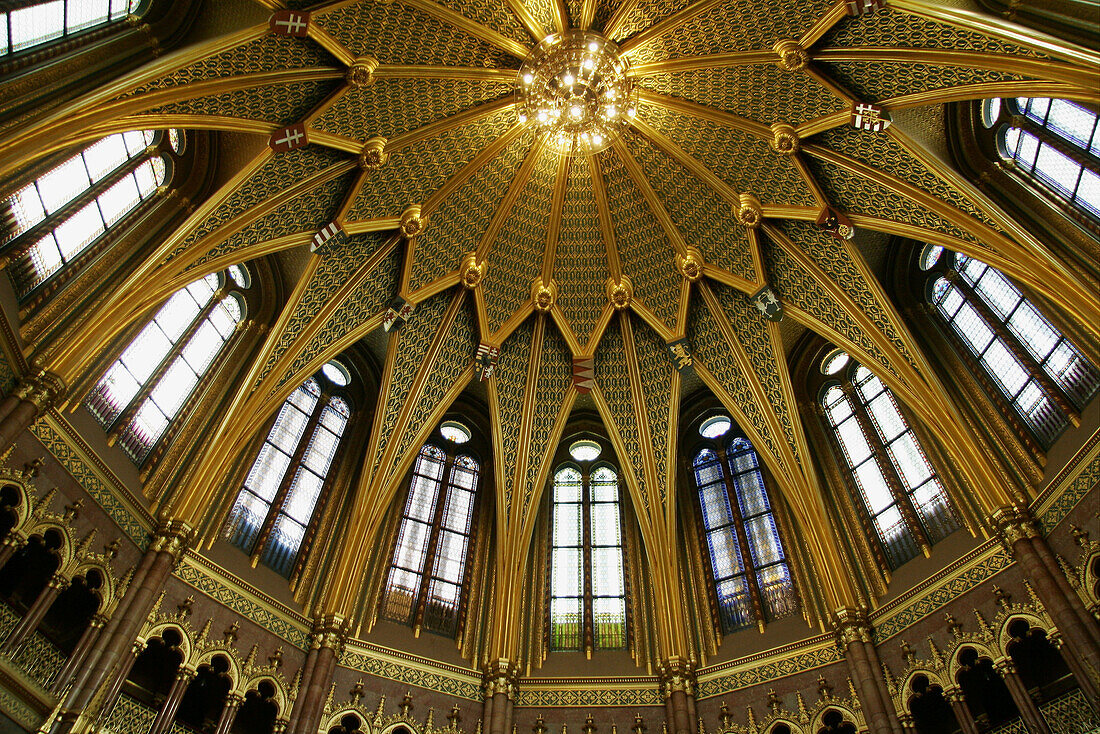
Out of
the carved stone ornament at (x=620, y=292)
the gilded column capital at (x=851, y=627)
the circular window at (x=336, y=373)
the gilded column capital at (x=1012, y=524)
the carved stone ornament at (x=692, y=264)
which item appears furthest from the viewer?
the carved stone ornament at (x=620, y=292)

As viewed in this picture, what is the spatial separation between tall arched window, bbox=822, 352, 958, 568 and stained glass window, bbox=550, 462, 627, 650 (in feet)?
19.6

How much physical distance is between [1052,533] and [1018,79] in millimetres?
7821

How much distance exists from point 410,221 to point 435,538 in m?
7.66

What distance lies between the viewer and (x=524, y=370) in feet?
68.7

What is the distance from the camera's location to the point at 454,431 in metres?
21.9

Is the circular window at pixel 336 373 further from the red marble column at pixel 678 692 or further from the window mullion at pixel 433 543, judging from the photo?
the red marble column at pixel 678 692

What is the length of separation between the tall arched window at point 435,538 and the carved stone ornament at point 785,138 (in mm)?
10905

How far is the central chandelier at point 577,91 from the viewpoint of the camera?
716 inches

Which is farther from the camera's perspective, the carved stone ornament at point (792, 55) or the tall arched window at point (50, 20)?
the carved stone ornament at point (792, 55)

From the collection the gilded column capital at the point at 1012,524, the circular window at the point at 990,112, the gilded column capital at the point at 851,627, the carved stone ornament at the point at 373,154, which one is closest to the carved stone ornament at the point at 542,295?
the carved stone ornament at the point at 373,154

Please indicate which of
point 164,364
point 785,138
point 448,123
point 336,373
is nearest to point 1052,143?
point 785,138

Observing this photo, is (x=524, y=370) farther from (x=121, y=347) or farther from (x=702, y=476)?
(x=121, y=347)

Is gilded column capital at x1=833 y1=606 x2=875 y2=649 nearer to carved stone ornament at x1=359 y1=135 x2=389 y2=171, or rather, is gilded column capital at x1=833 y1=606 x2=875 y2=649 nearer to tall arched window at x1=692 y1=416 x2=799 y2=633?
tall arched window at x1=692 y1=416 x2=799 y2=633

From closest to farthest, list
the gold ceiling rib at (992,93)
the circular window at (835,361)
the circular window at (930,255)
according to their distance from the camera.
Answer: the gold ceiling rib at (992,93) < the circular window at (930,255) < the circular window at (835,361)
